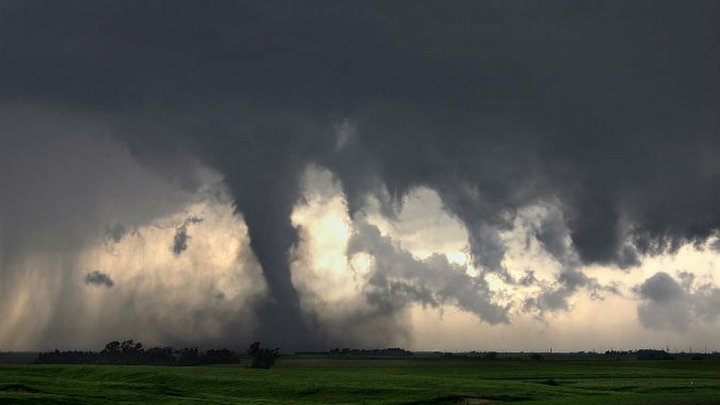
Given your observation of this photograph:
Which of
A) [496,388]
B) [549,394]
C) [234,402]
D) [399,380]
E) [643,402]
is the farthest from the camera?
[399,380]

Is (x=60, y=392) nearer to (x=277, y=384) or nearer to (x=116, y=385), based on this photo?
(x=116, y=385)

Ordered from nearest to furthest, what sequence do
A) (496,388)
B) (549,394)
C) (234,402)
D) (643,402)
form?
(643,402) → (234,402) → (549,394) → (496,388)

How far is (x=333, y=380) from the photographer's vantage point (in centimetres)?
10812

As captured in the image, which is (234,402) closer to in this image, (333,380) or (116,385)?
(116,385)

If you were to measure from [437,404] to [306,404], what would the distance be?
13953mm

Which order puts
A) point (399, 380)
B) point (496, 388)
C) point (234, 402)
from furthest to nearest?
1. point (399, 380)
2. point (496, 388)
3. point (234, 402)

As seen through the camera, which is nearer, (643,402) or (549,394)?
(643,402)

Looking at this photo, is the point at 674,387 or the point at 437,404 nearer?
the point at 437,404

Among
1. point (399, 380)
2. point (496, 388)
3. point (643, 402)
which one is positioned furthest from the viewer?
point (399, 380)

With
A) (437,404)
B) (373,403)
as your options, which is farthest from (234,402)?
(437,404)

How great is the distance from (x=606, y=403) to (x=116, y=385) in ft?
185

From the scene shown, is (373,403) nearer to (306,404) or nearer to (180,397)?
(306,404)

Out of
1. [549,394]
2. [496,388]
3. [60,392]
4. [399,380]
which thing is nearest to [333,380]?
[399,380]

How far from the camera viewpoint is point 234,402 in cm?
7650
